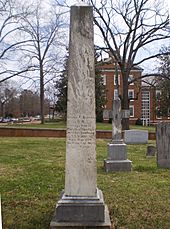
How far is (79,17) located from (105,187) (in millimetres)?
3922

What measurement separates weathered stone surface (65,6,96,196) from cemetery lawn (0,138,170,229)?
30.6 inches

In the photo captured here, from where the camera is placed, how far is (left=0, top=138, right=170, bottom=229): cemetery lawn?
5059mm

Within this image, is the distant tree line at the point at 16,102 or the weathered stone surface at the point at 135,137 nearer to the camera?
the weathered stone surface at the point at 135,137

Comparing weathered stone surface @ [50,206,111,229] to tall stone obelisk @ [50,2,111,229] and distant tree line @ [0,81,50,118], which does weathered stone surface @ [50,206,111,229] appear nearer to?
tall stone obelisk @ [50,2,111,229]

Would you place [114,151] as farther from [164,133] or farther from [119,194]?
[119,194]

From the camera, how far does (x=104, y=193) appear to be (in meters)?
6.70

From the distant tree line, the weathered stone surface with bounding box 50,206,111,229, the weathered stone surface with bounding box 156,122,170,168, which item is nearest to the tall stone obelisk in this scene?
the weathered stone surface with bounding box 50,206,111,229

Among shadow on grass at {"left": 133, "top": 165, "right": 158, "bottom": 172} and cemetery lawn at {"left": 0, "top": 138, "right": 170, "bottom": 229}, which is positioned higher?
cemetery lawn at {"left": 0, "top": 138, "right": 170, "bottom": 229}

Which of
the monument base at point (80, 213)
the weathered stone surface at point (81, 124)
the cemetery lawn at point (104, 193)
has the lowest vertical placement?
the cemetery lawn at point (104, 193)

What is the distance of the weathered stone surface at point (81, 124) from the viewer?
4.61m

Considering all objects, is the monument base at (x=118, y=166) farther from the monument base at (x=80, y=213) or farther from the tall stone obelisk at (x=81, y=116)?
the monument base at (x=80, y=213)

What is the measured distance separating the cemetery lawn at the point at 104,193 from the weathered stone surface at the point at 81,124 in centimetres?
78

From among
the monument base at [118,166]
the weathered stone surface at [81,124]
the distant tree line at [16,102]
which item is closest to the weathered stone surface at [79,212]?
the weathered stone surface at [81,124]

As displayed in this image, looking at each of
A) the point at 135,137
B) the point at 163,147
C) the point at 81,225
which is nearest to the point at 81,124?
the point at 81,225
